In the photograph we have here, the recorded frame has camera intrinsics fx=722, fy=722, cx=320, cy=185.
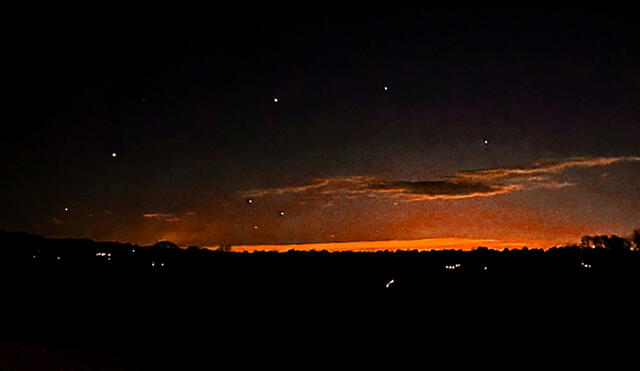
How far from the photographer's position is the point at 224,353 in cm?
1145

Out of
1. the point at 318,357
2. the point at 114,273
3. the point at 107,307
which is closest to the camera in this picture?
the point at 318,357

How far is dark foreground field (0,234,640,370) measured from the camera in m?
10.1

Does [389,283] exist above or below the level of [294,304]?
above

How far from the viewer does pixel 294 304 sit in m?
13.0

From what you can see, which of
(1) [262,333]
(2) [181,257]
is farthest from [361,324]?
(2) [181,257]

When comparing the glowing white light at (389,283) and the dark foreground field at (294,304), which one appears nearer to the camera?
the dark foreground field at (294,304)

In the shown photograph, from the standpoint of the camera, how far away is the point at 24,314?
604 inches

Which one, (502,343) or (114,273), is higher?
(114,273)

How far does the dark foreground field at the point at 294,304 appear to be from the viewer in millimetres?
10102

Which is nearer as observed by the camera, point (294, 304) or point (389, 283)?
point (389, 283)

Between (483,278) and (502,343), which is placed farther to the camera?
(483,278)

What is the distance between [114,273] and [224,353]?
18.2 feet

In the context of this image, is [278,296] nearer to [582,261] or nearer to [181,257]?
[181,257]

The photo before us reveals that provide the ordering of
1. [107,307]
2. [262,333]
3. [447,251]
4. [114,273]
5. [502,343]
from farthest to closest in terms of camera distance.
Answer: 1. [114,273]
2. [107,307]
3. [447,251]
4. [262,333]
5. [502,343]
